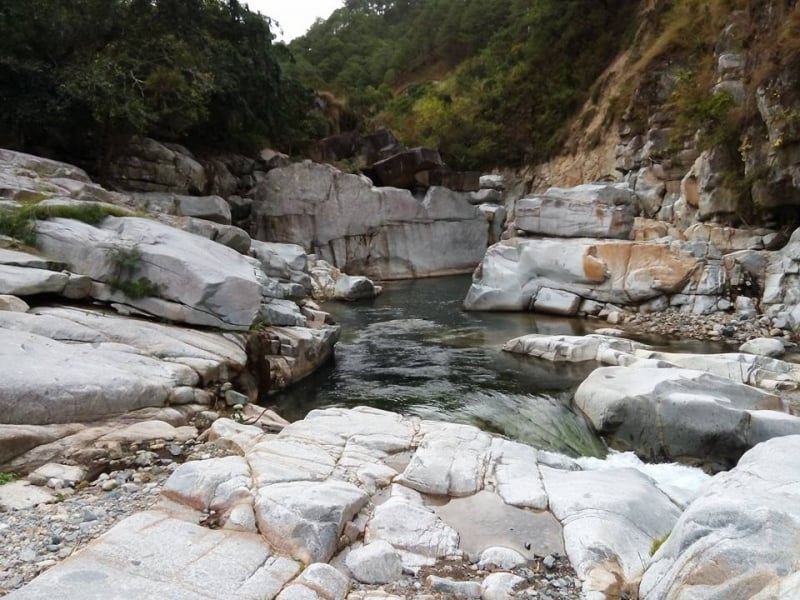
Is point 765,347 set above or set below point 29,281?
below

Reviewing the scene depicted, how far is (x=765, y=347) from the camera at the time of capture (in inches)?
472

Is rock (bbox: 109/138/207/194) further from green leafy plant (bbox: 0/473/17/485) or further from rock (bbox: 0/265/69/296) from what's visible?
green leafy plant (bbox: 0/473/17/485)

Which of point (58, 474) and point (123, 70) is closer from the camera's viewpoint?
point (58, 474)

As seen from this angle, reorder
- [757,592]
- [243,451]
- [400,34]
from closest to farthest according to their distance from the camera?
[757,592], [243,451], [400,34]

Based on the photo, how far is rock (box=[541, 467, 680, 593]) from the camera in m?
4.46

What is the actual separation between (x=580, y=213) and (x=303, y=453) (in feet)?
52.9

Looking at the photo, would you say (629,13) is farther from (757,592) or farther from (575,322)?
(757,592)

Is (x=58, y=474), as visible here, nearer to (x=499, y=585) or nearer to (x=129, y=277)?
(x=499, y=585)

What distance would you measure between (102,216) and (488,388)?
8.38 meters

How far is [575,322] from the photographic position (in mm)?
16719

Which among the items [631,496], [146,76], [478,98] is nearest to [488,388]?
[631,496]

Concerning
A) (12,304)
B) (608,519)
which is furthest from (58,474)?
(608,519)

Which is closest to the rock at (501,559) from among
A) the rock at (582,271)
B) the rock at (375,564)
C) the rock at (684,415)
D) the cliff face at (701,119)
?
the rock at (375,564)

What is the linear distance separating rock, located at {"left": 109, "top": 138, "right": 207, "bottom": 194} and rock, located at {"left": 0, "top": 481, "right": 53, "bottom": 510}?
18.2 meters
